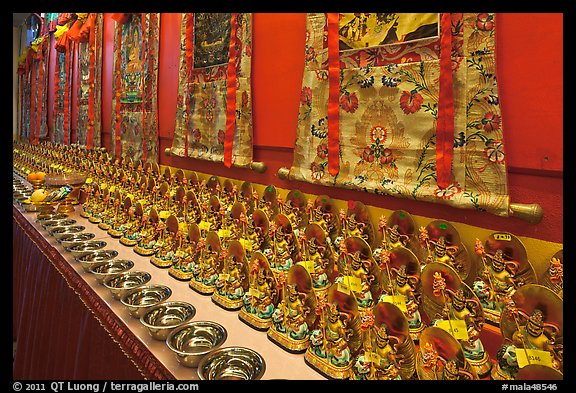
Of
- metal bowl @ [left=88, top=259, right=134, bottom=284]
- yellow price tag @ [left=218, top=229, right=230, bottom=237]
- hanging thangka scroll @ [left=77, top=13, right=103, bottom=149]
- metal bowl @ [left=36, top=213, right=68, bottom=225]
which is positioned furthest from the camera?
hanging thangka scroll @ [left=77, top=13, right=103, bottom=149]

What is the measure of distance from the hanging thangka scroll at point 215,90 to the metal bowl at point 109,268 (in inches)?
30.2

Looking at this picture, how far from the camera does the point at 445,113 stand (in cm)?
121

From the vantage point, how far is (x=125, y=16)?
127 inches

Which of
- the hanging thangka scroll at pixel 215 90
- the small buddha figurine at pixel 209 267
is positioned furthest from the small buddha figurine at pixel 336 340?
the hanging thangka scroll at pixel 215 90

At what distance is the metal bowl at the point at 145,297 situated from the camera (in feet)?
3.92

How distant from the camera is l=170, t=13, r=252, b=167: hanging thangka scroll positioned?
6.68 ft

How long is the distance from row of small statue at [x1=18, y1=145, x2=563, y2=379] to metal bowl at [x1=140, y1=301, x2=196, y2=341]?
12 centimetres

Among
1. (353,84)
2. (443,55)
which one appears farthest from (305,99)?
(443,55)

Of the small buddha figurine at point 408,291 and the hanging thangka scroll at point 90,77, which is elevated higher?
the hanging thangka scroll at point 90,77

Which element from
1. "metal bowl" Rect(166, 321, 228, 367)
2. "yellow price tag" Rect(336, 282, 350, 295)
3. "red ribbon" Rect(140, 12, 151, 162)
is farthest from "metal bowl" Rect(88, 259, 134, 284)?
"red ribbon" Rect(140, 12, 151, 162)

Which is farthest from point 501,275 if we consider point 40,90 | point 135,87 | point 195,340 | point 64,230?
point 40,90

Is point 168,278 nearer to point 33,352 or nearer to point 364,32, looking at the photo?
point 33,352

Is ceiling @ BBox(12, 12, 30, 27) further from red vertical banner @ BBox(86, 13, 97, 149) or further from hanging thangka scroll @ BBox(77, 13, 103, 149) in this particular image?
red vertical banner @ BBox(86, 13, 97, 149)

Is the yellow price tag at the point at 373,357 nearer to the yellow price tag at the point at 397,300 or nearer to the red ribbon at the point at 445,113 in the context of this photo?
the yellow price tag at the point at 397,300
